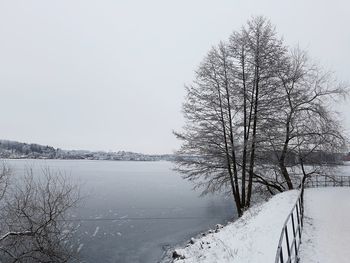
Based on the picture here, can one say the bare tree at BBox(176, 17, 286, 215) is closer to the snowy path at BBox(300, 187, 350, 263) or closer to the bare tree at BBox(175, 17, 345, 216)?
the bare tree at BBox(175, 17, 345, 216)

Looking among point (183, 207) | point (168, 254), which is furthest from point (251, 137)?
point (183, 207)

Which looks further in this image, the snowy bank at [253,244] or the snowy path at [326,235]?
the snowy bank at [253,244]

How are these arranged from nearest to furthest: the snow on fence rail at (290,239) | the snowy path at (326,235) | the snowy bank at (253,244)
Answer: the snow on fence rail at (290,239)
the snowy path at (326,235)
the snowy bank at (253,244)

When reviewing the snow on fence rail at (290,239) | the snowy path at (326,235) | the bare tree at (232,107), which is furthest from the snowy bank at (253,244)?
the bare tree at (232,107)

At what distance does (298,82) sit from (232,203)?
784 inches

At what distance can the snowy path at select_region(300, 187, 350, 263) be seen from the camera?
8.16 metres

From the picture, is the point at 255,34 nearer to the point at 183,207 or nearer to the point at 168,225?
the point at 168,225

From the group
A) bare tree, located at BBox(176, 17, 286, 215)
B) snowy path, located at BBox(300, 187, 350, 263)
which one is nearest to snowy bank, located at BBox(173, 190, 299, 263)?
snowy path, located at BBox(300, 187, 350, 263)

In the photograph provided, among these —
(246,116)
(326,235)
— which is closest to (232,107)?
(246,116)

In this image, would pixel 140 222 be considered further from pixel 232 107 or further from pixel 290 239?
pixel 290 239

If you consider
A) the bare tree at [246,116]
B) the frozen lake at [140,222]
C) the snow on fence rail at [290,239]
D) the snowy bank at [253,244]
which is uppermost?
the bare tree at [246,116]

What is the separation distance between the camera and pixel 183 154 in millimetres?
20094

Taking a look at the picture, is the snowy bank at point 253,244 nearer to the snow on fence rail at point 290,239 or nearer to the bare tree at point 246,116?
the snow on fence rail at point 290,239

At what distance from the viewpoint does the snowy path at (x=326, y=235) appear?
8.16 meters
